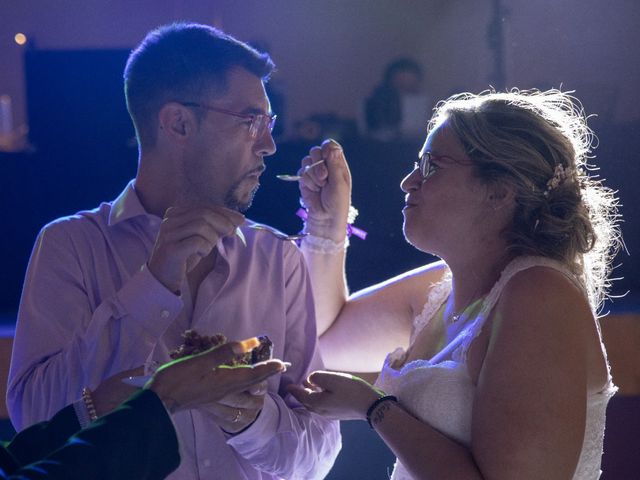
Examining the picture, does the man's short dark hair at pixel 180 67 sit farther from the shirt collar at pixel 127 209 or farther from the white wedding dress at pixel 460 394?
the white wedding dress at pixel 460 394

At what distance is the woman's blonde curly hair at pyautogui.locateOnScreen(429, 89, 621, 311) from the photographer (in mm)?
1917

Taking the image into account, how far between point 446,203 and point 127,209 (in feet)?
2.56

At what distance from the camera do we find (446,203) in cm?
201

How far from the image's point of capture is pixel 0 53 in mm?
4707

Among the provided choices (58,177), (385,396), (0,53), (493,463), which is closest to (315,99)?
(58,177)

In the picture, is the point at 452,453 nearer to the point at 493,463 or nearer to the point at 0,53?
the point at 493,463

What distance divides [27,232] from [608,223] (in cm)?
331

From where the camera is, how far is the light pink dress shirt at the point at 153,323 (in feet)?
5.77

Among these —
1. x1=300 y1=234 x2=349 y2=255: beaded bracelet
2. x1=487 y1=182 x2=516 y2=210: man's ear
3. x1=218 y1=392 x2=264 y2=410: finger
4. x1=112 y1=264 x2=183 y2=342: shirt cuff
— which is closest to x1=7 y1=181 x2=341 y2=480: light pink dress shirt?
x1=112 y1=264 x2=183 y2=342: shirt cuff

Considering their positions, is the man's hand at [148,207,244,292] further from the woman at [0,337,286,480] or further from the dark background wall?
the dark background wall

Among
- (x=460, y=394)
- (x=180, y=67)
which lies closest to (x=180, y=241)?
(x=180, y=67)

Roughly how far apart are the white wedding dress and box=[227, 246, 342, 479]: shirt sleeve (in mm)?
224

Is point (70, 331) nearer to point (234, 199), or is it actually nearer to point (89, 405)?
point (89, 405)

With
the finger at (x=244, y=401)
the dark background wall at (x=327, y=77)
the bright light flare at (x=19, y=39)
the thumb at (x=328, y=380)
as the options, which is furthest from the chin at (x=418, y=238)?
the bright light flare at (x=19, y=39)
